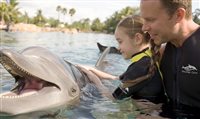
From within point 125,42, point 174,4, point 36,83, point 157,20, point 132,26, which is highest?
point 174,4

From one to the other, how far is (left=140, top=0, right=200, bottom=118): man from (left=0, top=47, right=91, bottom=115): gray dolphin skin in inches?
A: 40.2

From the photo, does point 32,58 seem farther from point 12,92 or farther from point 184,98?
point 184,98

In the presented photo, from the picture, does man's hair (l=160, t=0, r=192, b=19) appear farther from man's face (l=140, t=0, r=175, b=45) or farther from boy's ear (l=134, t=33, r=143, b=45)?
boy's ear (l=134, t=33, r=143, b=45)

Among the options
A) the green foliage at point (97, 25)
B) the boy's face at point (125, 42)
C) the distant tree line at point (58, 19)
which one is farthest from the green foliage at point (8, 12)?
the boy's face at point (125, 42)

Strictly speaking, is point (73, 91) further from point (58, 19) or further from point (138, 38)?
point (58, 19)

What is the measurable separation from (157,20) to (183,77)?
26.3 inches

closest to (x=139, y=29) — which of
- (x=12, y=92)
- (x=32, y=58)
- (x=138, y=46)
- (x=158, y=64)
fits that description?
(x=138, y=46)

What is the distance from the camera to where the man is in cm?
336

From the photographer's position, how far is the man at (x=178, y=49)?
11.0 ft

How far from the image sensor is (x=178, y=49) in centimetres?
371

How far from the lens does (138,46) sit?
173 inches

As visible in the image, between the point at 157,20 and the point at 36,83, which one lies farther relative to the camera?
the point at 36,83

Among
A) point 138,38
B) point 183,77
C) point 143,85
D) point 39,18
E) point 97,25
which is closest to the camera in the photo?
point 183,77

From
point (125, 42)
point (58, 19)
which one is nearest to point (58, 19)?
point (58, 19)
